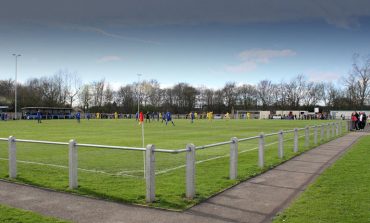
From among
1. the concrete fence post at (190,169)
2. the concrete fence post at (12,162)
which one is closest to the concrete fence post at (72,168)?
the concrete fence post at (12,162)

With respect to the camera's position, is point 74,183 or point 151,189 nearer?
point 151,189

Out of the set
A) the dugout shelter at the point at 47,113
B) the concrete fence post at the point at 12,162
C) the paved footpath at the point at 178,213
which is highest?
the dugout shelter at the point at 47,113

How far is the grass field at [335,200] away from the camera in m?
6.39

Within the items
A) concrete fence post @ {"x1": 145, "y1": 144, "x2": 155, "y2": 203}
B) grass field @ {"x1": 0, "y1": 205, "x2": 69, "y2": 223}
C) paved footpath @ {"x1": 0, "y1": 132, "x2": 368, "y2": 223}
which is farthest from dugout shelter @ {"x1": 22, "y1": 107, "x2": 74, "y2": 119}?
concrete fence post @ {"x1": 145, "y1": 144, "x2": 155, "y2": 203}

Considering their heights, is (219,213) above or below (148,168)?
below

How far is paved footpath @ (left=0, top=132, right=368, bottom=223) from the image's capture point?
643cm

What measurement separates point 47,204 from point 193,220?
2.81 metres

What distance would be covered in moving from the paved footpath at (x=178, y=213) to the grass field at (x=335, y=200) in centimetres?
30

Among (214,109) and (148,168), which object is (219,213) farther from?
(214,109)

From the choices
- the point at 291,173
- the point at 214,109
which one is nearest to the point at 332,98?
the point at 214,109

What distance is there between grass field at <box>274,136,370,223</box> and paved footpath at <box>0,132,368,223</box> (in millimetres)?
304

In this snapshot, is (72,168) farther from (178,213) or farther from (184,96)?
(184,96)

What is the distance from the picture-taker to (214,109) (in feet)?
437

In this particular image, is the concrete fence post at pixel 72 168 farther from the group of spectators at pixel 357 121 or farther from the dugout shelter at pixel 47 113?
the dugout shelter at pixel 47 113
